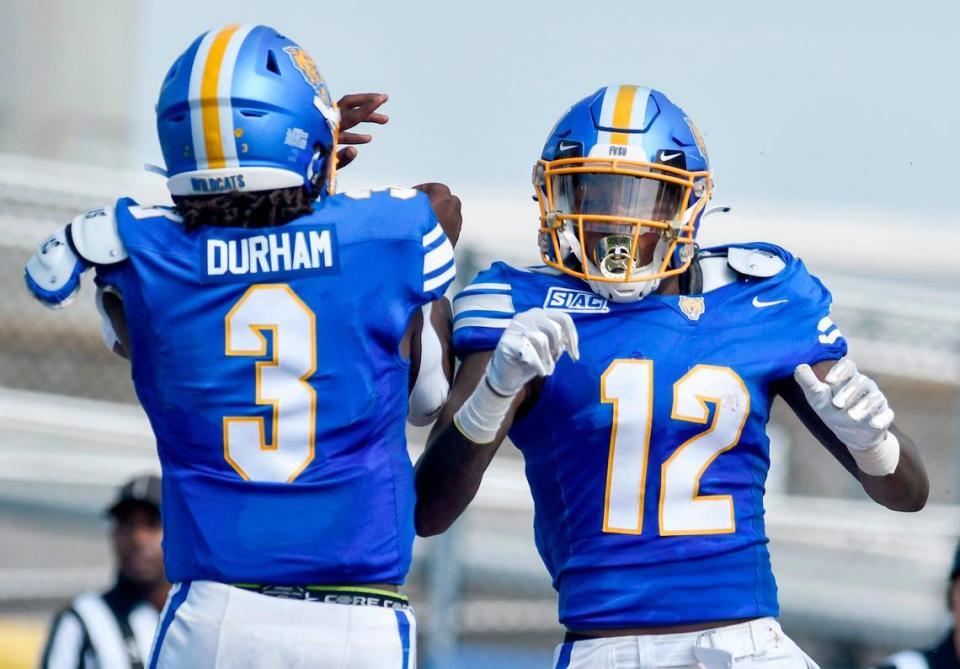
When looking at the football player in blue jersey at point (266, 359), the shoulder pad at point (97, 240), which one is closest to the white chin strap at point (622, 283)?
the football player in blue jersey at point (266, 359)

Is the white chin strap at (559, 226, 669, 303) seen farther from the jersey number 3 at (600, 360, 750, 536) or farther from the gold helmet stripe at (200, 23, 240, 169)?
the gold helmet stripe at (200, 23, 240, 169)

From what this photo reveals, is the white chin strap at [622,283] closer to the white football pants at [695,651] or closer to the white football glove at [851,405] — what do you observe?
the white football glove at [851,405]

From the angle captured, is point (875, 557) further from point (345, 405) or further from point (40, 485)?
point (345, 405)

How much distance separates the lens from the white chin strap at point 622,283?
3383 mm

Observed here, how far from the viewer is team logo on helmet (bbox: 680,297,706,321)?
3.41 metres

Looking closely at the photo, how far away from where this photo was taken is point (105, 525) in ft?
22.9

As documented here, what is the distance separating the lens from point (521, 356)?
3014 millimetres

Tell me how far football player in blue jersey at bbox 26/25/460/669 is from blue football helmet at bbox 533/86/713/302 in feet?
1.27

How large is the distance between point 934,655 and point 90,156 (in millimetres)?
13260

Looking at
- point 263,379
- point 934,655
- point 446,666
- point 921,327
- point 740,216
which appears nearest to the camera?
point 263,379

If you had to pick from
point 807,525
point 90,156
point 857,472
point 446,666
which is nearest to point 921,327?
point 807,525

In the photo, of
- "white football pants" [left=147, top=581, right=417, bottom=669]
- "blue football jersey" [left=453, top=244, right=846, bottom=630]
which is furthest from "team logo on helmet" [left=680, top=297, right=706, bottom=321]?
"white football pants" [left=147, top=581, right=417, bottom=669]

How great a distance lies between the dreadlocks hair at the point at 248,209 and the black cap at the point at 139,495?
285cm

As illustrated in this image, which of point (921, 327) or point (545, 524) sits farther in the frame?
point (921, 327)
